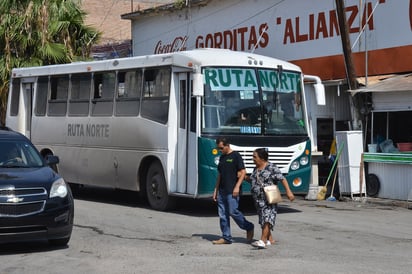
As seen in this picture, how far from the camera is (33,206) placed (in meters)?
9.96

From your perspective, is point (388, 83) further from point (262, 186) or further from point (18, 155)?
point (18, 155)

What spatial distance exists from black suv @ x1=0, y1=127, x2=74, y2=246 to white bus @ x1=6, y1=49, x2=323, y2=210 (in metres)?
4.05

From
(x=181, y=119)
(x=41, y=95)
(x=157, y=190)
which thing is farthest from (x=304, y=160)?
(x=41, y=95)

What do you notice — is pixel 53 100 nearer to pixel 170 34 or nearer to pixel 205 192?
pixel 205 192

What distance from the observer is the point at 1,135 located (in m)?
11.6

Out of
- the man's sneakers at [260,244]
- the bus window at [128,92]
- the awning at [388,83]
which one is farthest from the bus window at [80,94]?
the man's sneakers at [260,244]

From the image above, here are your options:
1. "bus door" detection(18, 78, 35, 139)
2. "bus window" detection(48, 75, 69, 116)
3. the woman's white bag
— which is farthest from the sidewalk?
"bus door" detection(18, 78, 35, 139)

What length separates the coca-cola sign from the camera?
1024 inches

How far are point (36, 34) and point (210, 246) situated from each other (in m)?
15.3

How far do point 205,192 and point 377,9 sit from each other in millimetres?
7716

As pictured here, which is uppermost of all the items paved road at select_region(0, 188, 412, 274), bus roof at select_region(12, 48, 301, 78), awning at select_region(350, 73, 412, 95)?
bus roof at select_region(12, 48, 301, 78)

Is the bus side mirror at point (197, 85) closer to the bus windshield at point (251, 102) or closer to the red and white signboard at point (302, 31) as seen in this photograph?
the bus windshield at point (251, 102)

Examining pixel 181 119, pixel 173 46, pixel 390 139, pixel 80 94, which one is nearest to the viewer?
pixel 181 119

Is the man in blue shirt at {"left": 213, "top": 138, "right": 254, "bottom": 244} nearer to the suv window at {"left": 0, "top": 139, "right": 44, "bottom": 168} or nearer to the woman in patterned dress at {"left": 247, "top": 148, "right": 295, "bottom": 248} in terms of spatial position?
the woman in patterned dress at {"left": 247, "top": 148, "right": 295, "bottom": 248}
